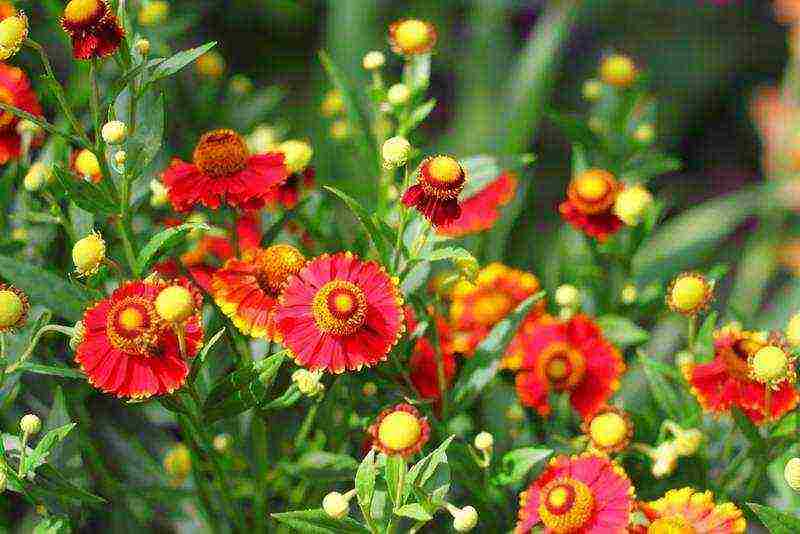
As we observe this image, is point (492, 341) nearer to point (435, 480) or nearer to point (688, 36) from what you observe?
point (435, 480)

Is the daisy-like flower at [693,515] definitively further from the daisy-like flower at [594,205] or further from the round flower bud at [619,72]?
the round flower bud at [619,72]

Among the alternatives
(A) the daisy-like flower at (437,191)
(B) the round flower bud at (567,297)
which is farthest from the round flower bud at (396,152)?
(B) the round flower bud at (567,297)

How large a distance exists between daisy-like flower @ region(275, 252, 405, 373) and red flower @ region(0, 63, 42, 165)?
26 cm

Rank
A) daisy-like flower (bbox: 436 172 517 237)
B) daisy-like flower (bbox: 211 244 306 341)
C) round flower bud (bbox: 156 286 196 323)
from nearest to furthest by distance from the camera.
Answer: round flower bud (bbox: 156 286 196 323), daisy-like flower (bbox: 211 244 306 341), daisy-like flower (bbox: 436 172 517 237)

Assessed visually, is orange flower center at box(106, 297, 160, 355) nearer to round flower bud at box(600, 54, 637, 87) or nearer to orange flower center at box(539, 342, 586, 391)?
orange flower center at box(539, 342, 586, 391)

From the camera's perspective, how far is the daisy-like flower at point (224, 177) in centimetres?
75

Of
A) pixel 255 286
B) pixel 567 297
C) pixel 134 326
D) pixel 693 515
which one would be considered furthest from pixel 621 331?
pixel 134 326

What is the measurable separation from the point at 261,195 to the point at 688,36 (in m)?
1.66

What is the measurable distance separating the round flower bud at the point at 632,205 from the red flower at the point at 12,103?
1.51 feet

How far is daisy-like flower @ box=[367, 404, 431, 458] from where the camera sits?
0.66 meters

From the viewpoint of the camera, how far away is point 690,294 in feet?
2.60

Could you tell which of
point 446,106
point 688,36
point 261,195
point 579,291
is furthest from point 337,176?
point 688,36

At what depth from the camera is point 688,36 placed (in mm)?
2199

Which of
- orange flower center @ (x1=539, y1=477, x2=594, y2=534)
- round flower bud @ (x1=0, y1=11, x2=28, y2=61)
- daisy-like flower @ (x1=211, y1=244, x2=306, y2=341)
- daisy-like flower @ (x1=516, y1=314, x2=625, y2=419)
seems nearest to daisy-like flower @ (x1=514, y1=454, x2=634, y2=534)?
orange flower center @ (x1=539, y1=477, x2=594, y2=534)
